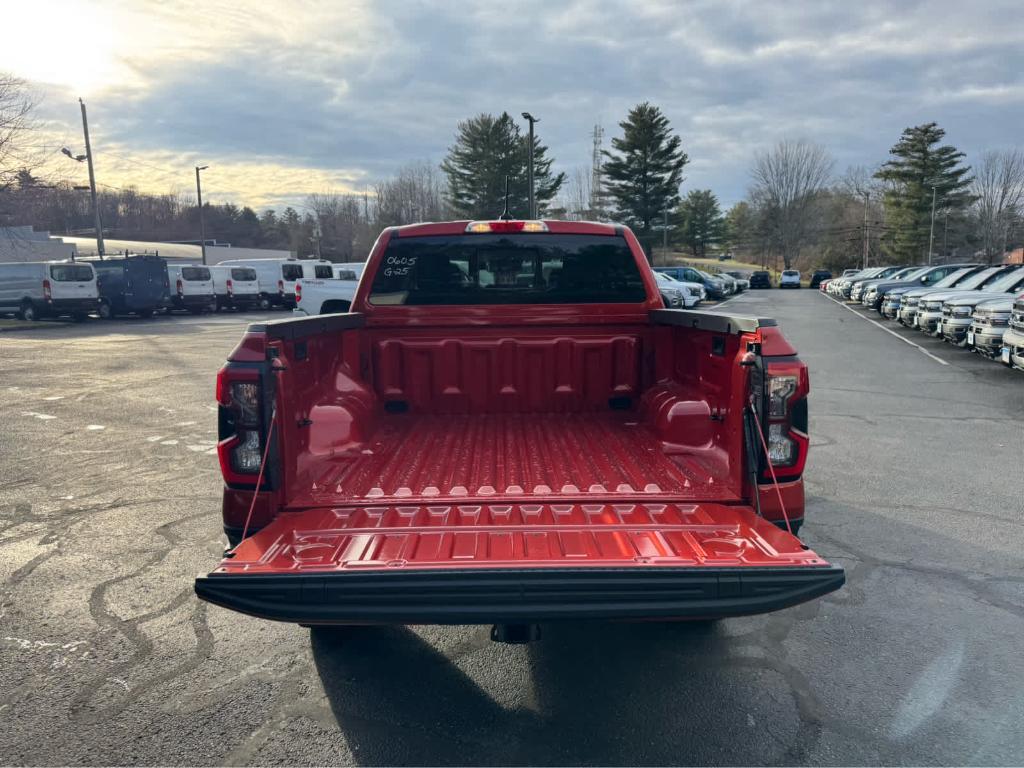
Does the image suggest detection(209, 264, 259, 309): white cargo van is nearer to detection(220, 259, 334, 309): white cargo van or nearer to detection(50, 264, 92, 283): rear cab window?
detection(220, 259, 334, 309): white cargo van

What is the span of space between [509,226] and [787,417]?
2484 mm

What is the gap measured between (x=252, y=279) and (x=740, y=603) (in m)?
32.3

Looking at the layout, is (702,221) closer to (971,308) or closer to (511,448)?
(971,308)

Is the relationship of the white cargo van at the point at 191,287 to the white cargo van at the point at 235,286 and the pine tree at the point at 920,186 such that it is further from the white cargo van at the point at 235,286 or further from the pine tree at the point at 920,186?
the pine tree at the point at 920,186

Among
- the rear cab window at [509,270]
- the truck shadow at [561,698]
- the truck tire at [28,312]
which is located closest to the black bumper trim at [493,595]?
the truck shadow at [561,698]

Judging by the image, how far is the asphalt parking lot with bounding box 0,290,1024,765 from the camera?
2758mm

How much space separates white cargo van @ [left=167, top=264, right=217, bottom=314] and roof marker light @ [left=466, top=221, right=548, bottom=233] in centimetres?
2834

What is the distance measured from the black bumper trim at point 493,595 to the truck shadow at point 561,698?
2.20ft

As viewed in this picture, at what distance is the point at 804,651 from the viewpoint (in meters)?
3.45

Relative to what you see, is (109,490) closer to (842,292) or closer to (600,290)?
(600,290)

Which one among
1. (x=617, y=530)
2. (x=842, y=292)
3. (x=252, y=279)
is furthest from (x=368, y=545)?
(x=842, y=292)

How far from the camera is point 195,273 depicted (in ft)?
98.5

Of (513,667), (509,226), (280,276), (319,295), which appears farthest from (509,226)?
(280,276)

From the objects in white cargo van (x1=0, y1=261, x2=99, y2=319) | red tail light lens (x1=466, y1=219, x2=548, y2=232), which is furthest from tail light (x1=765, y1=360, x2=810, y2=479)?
white cargo van (x1=0, y1=261, x2=99, y2=319)
